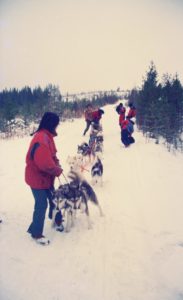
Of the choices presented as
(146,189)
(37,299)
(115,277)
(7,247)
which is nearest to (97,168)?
(146,189)

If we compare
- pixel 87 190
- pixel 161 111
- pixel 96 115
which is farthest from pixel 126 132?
pixel 87 190

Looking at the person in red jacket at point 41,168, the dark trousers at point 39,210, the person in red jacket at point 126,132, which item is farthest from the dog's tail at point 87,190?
the person in red jacket at point 126,132

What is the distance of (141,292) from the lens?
4297mm

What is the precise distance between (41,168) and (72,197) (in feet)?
3.16

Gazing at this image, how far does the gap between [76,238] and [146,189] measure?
382 centimetres

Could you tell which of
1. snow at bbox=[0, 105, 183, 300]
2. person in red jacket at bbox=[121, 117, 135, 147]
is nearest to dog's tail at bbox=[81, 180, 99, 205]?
snow at bbox=[0, 105, 183, 300]

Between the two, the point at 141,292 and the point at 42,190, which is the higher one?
the point at 42,190

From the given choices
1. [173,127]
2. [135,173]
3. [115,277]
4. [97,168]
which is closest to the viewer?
[115,277]

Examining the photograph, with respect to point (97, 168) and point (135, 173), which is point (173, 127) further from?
point (97, 168)

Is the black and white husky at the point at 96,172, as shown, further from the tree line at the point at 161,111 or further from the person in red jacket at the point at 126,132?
the tree line at the point at 161,111

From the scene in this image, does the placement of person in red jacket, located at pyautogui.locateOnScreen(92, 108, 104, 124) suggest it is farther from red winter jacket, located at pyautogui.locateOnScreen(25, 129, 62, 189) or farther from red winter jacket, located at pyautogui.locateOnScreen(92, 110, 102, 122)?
red winter jacket, located at pyautogui.locateOnScreen(25, 129, 62, 189)

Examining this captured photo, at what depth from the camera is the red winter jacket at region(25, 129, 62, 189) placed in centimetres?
533

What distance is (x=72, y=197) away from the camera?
5.97m

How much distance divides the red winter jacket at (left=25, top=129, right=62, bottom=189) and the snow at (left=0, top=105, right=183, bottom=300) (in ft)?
3.69
